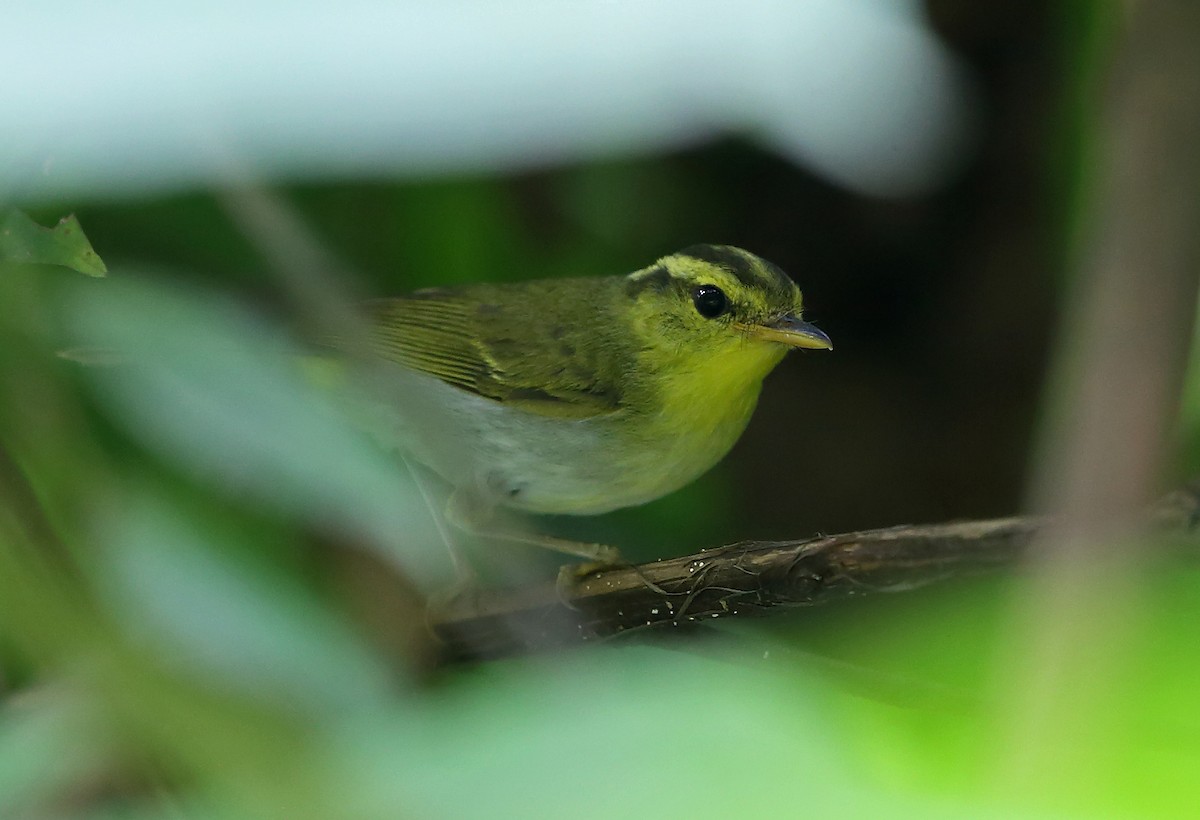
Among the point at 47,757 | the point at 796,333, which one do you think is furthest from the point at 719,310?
the point at 47,757

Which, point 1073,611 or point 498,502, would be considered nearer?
point 1073,611

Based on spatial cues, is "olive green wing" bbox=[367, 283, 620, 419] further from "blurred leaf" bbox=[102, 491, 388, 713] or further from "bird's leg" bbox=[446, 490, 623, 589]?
"blurred leaf" bbox=[102, 491, 388, 713]

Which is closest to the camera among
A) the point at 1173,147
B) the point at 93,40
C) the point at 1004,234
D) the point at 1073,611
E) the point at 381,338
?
the point at 93,40

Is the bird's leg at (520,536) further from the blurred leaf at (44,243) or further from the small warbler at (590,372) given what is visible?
the blurred leaf at (44,243)

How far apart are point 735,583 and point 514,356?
0.91m

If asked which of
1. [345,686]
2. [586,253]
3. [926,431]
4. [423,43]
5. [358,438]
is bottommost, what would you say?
[926,431]

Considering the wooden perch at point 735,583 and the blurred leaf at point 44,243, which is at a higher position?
the blurred leaf at point 44,243

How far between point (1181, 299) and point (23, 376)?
1.13 meters

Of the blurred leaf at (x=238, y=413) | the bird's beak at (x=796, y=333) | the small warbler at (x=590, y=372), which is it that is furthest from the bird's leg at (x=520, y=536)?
the bird's beak at (x=796, y=333)

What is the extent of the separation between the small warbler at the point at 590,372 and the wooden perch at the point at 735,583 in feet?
0.63

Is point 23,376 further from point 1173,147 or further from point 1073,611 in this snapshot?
point 1173,147

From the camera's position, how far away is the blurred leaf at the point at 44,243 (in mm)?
733

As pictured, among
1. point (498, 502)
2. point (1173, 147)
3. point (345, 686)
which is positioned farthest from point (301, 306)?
point (1173, 147)

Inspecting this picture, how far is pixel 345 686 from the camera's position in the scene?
0.70 m
